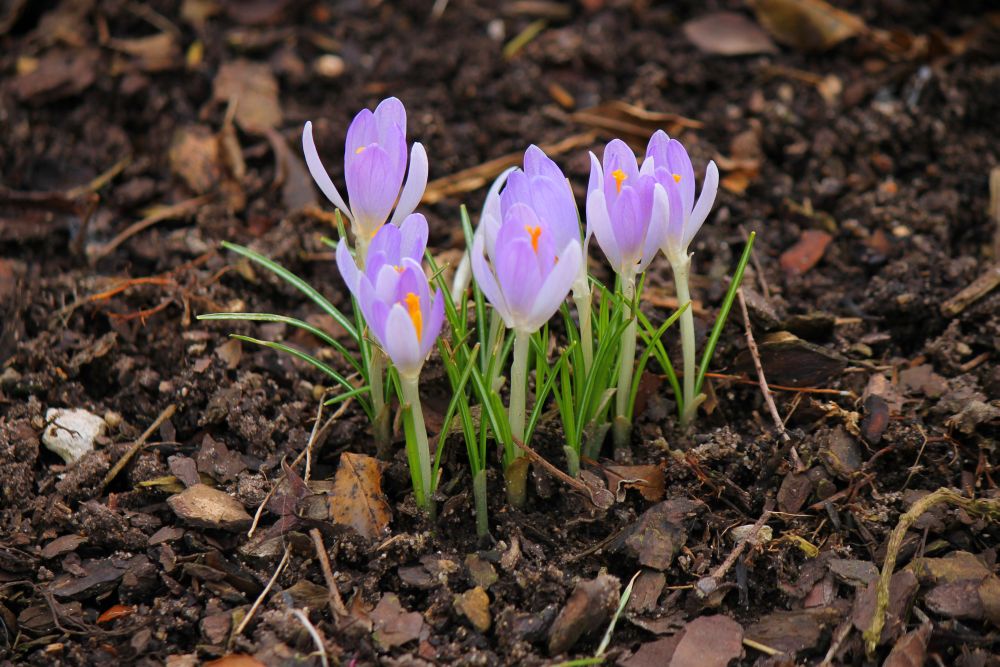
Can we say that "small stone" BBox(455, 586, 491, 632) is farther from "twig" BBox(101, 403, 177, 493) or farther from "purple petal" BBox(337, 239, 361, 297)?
"twig" BBox(101, 403, 177, 493)

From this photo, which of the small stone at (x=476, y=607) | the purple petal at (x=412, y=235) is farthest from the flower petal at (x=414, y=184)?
the small stone at (x=476, y=607)

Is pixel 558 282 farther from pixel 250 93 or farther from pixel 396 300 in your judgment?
pixel 250 93

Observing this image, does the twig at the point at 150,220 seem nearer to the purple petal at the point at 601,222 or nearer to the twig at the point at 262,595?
the twig at the point at 262,595

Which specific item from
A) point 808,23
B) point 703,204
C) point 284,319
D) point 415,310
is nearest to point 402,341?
point 415,310

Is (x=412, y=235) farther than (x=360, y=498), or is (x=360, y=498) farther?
(x=360, y=498)

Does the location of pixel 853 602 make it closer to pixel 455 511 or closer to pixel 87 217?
pixel 455 511

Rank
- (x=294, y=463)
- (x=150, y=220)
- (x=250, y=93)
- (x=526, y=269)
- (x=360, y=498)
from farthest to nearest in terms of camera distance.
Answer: (x=250, y=93)
(x=150, y=220)
(x=294, y=463)
(x=360, y=498)
(x=526, y=269)

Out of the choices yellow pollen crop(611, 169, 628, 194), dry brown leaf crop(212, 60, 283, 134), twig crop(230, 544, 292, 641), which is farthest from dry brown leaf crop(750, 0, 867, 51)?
twig crop(230, 544, 292, 641)
